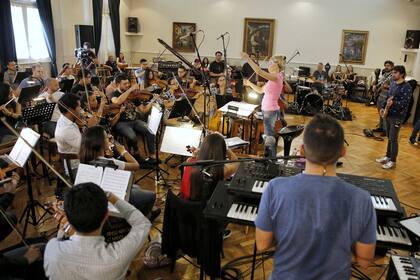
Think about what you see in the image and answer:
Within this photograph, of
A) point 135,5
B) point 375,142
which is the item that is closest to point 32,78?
point 375,142

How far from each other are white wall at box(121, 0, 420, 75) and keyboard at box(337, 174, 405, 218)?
11.0m

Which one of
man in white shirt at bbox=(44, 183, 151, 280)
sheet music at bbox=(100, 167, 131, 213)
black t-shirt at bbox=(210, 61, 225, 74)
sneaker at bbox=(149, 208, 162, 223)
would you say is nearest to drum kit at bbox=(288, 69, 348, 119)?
black t-shirt at bbox=(210, 61, 225, 74)

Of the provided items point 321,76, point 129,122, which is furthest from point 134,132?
point 321,76

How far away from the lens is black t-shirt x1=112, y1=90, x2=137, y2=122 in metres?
5.43

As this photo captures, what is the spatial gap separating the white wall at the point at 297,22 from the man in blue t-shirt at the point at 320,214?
1207cm

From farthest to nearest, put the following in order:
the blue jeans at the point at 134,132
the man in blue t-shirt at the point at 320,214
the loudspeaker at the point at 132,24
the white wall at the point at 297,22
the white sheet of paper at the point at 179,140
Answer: the loudspeaker at the point at 132,24 < the white wall at the point at 297,22 < the blue jeans at the point at 134,132 < the white sheet of paper at the point at 179,140 < the man in blue t-shirt at the point at 320,214

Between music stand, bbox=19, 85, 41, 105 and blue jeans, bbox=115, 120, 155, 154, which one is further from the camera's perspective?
blue jeans, bbox=115, 120, 155, 154

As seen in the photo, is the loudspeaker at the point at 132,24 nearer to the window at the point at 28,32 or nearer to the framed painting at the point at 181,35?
the framed painting at the point at 181,35

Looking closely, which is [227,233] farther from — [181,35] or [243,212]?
[181,35]

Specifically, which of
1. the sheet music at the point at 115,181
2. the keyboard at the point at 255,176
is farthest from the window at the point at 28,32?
the keyboard at the point at 255,176

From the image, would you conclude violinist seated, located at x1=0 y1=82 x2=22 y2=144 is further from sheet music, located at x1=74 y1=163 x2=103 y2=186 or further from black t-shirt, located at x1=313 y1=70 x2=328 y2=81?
black t-shirt, located at x1=313 y1=70 x2=328 y2=81

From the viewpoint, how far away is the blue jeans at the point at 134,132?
5188 mm

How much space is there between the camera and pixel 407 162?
19.2 ft

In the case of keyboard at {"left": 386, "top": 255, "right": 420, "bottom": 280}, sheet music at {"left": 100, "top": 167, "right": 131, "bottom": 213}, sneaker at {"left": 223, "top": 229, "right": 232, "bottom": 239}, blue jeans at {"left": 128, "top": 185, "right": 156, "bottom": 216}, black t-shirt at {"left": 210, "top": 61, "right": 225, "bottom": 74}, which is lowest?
Result: sneaker at {"left": 223, "top": 229, "right": 232, "bottom": 239}
